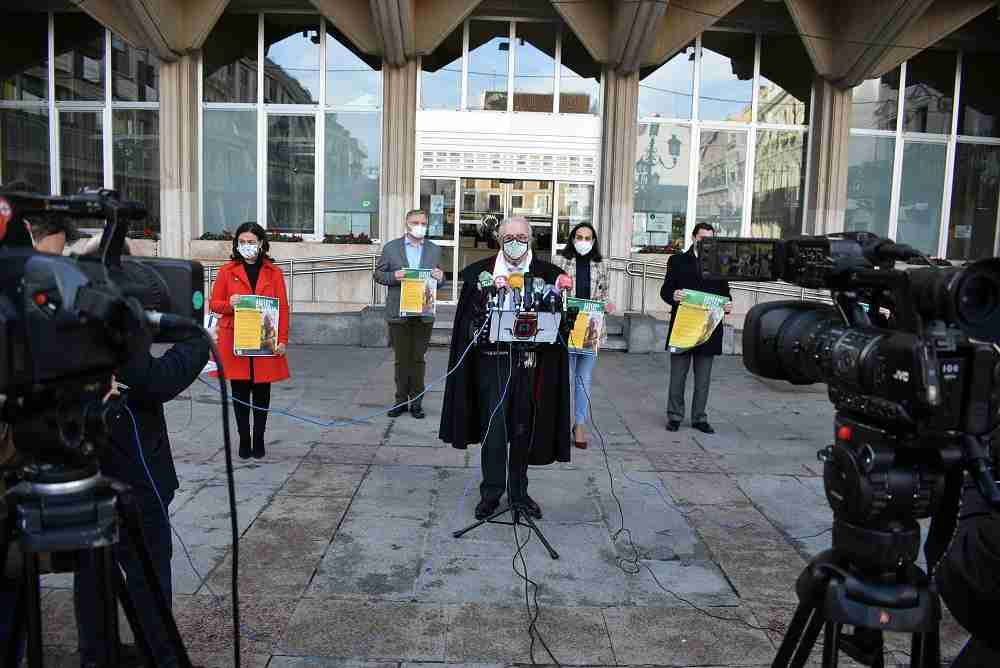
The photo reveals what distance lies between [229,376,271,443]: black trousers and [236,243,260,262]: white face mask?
95 cm

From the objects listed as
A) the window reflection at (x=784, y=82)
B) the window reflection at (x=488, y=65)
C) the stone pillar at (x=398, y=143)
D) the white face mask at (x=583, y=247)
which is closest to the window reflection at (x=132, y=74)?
the stone pillar at (x=398, y=143)

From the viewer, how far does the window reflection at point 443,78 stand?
44.3 ft

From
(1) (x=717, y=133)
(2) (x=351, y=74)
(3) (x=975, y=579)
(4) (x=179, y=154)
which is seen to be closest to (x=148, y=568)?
(3) (x=975, y=579)

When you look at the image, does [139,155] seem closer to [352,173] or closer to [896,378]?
[352,173]

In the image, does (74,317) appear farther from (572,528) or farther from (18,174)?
(18,174)

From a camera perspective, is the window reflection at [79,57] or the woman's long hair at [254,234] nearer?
the woman's long hair at [254,234]

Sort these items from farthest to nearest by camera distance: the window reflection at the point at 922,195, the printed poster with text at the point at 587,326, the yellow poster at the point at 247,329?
1. the window reflection at the point at 922,195
2. the printed poster with text at the point at 587,326
3. the yellow poster at the point at 247,329

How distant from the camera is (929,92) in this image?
1453 centimetres

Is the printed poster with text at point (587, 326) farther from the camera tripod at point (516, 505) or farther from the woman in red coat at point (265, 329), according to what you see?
the woman in red coat at point (265, 329)

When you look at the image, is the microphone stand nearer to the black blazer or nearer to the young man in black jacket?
the young man in black jacket

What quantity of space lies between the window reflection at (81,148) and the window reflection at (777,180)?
11462 millimetres

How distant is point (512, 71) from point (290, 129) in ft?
12.8

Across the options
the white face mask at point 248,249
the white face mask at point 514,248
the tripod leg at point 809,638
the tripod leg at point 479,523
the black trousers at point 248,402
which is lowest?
the tripod leg at point 479,523

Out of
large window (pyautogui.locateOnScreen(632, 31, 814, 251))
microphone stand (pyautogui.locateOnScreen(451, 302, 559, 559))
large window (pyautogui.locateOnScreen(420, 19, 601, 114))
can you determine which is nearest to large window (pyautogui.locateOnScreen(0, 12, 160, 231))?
large window (pyautogui.locateOnScreen(420, 19, 601, 114))
